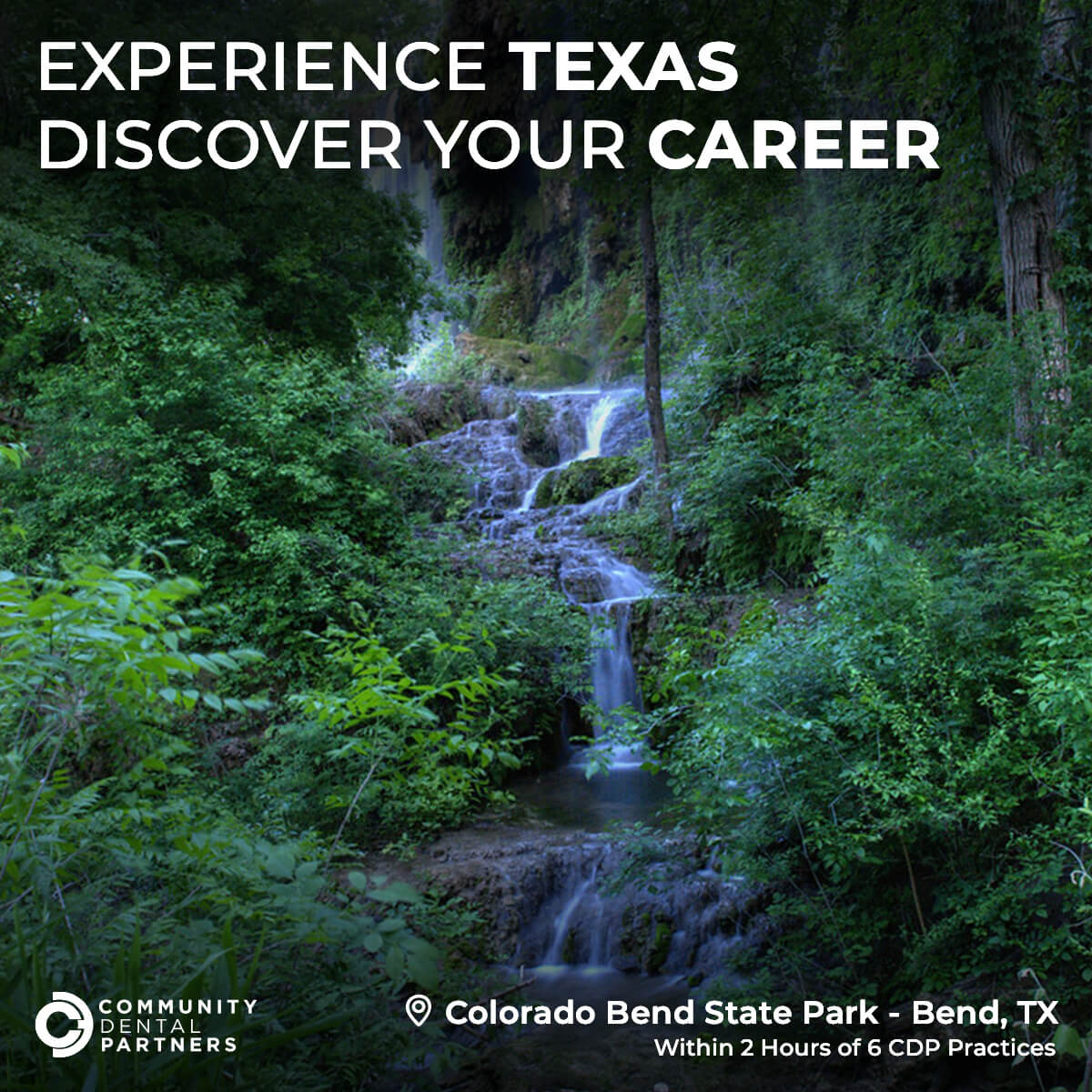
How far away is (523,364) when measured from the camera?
22453 millimetres

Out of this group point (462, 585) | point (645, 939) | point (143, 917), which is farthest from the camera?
point (462, 585)

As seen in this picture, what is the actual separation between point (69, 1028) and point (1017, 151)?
9.10m

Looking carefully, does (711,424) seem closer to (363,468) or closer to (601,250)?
(363,468)

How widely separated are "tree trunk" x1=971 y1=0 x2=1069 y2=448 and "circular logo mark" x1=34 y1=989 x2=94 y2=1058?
7762 millimetres

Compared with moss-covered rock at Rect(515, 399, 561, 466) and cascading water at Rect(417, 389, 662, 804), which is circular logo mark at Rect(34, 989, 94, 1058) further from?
moss-covered rock at Rect(515, 399, 561, 466)

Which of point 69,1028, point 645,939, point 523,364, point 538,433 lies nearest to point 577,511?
point 538,433

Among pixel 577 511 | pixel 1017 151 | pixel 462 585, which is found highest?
pixel 1017 151

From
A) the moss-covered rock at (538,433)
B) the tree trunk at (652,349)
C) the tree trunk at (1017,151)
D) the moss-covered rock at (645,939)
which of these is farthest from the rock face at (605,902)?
the moss-covered rock at (538,433)

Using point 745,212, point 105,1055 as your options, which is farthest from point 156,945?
point 745,212

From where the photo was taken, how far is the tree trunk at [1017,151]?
23.7 feet

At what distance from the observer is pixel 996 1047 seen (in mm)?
4102

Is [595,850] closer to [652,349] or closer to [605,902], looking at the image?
[605,902]

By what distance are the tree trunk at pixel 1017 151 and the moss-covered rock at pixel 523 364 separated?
47.9ft

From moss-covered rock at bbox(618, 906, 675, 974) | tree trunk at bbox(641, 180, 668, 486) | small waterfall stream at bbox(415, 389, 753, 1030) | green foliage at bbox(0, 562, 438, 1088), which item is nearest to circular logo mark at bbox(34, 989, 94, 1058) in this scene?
green foliage at bbox(0, 562, 438, 1088)
